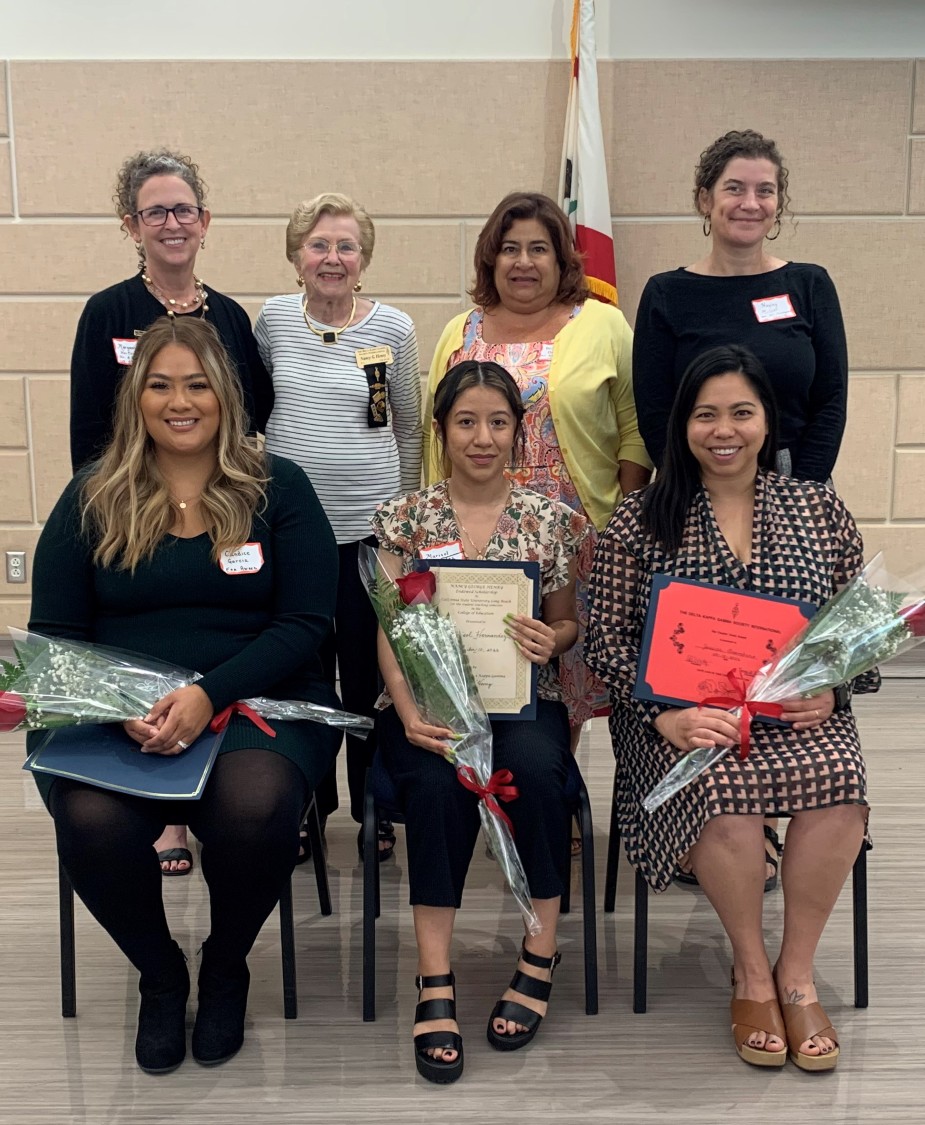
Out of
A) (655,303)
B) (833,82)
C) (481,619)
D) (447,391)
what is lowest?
(481,619)

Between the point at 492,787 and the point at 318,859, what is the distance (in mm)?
681

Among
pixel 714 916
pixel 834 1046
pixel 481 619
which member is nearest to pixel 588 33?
pixel 481 619

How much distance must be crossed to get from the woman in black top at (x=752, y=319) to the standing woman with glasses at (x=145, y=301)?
1.02 metres

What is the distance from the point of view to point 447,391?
7.60ft

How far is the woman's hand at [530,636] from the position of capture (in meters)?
2.21

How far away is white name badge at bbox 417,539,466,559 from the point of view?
7.50ft

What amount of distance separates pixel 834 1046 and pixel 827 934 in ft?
1.77

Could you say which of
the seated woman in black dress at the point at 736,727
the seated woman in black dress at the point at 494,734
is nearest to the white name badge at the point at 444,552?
the seated woman in black dress at the point at 494,734

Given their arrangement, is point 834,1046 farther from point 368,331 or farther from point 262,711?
point 368,331

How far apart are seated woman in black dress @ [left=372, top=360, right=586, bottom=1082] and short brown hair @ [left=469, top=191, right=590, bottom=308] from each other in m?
0.46

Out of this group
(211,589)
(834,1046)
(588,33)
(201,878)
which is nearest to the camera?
(834,1046)

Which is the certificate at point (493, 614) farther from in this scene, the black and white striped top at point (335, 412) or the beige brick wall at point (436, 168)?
the beige brick wall at point (436, 168)

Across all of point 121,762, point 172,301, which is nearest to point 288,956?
point 121,762

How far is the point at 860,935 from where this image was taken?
2.22 meters
